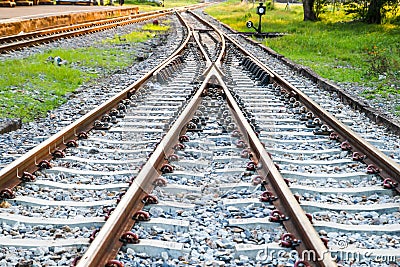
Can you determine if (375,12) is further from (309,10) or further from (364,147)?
(364,147)

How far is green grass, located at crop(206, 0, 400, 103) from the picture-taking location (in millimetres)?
12613

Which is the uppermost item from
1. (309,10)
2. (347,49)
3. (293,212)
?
(309,10)

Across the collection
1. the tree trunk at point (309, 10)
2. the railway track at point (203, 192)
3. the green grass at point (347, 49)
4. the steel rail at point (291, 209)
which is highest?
the tree trunk at point (309, 10)

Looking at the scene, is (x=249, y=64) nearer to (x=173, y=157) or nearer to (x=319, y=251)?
(x=173, y=157)

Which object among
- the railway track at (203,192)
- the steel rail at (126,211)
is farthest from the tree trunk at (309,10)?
the steel rail at (126,211)

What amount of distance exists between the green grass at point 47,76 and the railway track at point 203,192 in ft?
4.57

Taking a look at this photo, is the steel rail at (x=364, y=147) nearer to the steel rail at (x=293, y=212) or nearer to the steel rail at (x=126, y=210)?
the steel rail at (x=293, y=212)

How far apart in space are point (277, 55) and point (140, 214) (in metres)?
11.9

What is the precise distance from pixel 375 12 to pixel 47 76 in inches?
708

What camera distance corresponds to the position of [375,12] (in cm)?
2559

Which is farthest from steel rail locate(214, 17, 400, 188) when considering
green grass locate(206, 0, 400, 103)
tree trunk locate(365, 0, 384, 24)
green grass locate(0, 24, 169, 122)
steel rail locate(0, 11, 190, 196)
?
tree trunk locate(365, 0, 384, 24)

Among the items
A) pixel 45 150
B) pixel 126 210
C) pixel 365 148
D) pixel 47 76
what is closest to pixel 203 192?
pixel 126 210

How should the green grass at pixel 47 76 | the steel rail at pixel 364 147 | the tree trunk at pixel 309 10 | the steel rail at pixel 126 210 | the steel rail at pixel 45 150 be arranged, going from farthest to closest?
the tree trunk at pixel 309 10, the green grass at pixel 47 76, the steel rail at pixel 364 147, the steel rail at pixel 45 150, the steel rail at pixel 126 210

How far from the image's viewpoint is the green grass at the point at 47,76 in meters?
8.85
